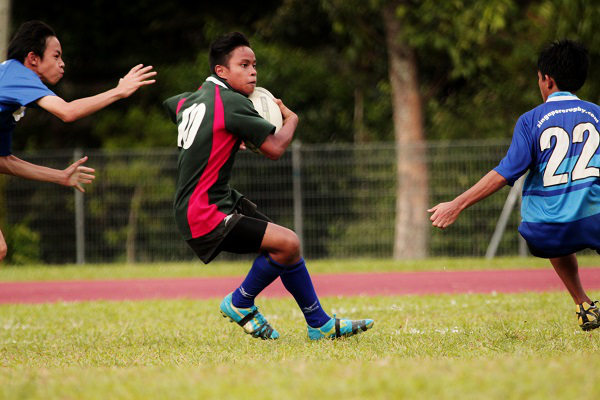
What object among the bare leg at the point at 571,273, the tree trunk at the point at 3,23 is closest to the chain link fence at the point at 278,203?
the tree trunk at the point at 3,23

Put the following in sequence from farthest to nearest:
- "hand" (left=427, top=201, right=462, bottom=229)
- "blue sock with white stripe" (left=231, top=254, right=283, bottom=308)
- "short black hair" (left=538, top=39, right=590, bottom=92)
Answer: "blue sock with white stripe" (left=231, top=254, right=283, bottom=308) < "short black hair" (left=538, top=39, right=590, bottom=92) < "hand" (left=427, top=201, right=462, bottom=229)

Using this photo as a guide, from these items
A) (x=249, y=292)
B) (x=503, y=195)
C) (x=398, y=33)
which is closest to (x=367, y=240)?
(x=503, y=195)

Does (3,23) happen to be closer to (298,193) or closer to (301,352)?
(298,193)

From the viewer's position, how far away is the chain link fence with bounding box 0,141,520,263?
15398 millimetres

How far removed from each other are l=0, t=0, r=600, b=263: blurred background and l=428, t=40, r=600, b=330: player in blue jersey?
9392 millimetres

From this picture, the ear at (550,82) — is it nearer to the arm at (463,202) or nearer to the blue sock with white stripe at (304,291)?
the arm at (463,202)

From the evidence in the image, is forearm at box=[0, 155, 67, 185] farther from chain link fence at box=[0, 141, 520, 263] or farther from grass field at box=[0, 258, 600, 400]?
chain link fence at box=[0, 141, 520, 263]

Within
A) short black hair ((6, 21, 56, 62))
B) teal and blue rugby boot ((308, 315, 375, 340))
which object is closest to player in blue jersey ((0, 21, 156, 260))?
short black hair ((6, 21, 56, 62))

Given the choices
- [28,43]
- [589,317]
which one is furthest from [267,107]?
[589,317]

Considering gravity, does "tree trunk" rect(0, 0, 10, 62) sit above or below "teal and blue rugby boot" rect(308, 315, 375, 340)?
above

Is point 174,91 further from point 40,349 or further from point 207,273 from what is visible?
point 40,349

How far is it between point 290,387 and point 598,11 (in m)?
12.9

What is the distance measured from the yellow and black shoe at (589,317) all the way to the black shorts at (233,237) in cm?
215

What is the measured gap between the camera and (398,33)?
16.4m
